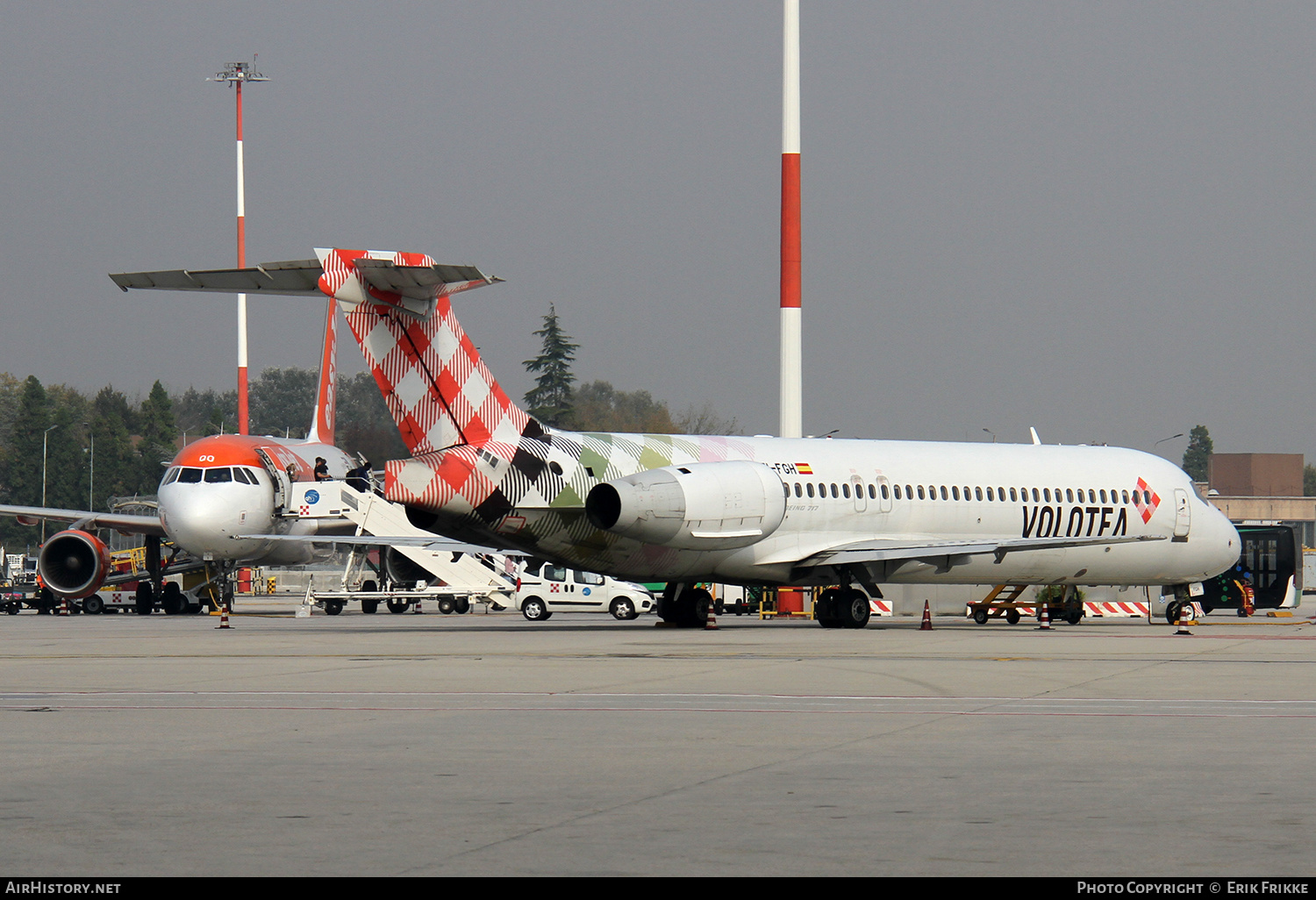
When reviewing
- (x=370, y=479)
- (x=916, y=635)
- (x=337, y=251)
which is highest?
(x=337, y=251)

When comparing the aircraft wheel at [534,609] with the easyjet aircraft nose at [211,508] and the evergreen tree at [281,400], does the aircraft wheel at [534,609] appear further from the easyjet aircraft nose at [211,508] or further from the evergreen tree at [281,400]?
the evergreen tree at [281,400]

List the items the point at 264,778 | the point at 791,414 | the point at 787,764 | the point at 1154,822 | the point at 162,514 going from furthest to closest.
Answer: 1. the point at 791,414
2. the point at 162,514
3. the point at 787,764
4. the point at 264,778
5. the point at 1154,822

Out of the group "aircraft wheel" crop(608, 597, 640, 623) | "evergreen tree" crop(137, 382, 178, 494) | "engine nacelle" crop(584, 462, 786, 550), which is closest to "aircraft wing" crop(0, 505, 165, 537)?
"aircraft wheel" crop(608, 597, 640, 623)

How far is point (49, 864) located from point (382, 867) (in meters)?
1.41

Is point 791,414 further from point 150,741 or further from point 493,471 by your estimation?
point 150,741

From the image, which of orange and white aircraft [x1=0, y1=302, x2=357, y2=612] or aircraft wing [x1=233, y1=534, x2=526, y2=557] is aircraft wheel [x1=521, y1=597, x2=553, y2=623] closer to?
aircraft wing [x1=233, y1=534, x2=526, y2=557]

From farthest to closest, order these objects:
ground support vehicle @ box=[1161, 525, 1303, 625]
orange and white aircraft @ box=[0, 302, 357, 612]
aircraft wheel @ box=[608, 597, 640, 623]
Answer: ground support vehicle @ box=[1161, 525, 1303, 625] < aircraft wheel @ box=[608, 597, 640, 623] < orange and white aircraft @ box=[0, 302, 357, 612]

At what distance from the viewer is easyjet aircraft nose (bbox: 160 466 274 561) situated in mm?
38219

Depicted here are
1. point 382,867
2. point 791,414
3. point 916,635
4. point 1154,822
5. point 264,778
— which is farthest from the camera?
point 791,414

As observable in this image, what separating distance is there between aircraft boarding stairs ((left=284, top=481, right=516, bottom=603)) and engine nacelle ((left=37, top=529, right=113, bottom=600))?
15.7ft

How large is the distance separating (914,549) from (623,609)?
1397 cm

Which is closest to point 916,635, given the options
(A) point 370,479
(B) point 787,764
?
(A) point 370,479

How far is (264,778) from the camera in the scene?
9.65 meters

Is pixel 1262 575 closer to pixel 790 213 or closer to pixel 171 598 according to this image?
pixel 790 213
